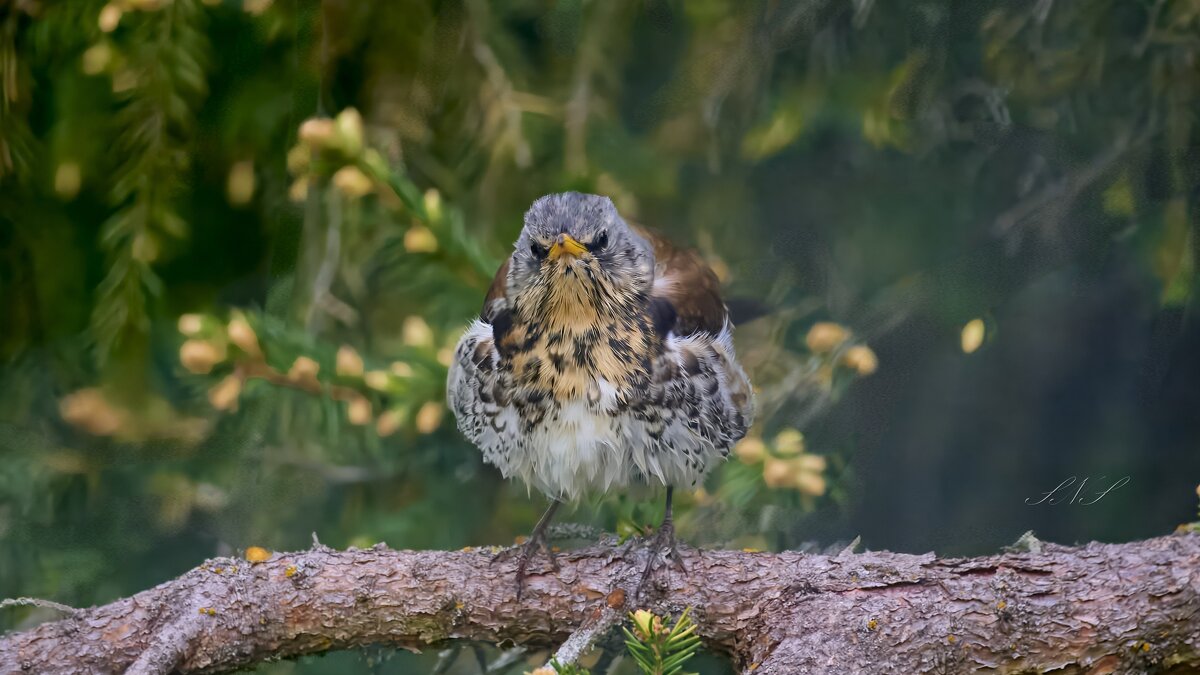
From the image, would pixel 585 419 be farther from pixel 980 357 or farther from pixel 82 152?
pixel 82 152

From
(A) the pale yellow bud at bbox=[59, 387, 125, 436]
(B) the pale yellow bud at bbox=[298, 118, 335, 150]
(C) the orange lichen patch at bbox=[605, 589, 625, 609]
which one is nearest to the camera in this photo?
(C) the orange lichen patch at bbox=[605, 589, 625, 609]

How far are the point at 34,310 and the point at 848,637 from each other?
4.04 ft

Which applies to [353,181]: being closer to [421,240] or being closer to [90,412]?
[421,240]

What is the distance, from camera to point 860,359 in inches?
51.9

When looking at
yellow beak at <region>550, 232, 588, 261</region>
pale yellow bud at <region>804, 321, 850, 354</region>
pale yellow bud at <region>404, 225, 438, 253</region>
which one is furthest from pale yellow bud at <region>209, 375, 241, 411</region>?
pale yellow bud at <region>804, 321, 850, 354</region>

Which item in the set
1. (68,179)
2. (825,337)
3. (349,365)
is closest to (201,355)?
(349,365)

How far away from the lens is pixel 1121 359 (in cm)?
134

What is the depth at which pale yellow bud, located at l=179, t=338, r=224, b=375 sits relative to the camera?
3.66 feet

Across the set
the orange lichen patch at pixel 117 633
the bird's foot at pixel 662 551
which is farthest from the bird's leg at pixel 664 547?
the orange lichen patch at pixel 117 633

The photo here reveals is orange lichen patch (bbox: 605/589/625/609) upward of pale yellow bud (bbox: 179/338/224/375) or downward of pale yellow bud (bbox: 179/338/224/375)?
downward

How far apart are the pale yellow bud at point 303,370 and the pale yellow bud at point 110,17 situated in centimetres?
44

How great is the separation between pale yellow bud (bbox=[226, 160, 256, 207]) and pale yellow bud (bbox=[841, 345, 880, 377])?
87 cm

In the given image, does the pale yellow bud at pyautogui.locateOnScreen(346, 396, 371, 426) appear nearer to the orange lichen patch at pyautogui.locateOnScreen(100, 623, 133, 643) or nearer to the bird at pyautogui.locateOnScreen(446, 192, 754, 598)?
the bird at pyautogui.locateOnScreen(446, 192, 754, 598)

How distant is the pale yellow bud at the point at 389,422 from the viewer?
123cm
